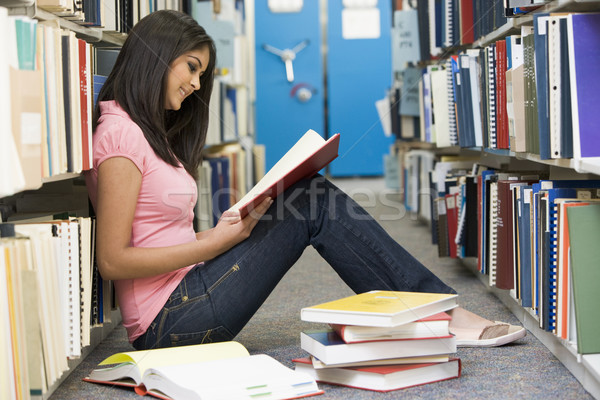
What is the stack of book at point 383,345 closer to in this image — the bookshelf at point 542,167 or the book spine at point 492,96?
the bookshelf at point 542,167

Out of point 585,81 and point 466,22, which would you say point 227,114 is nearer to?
point 466,22

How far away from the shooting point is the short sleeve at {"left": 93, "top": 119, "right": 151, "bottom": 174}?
1.44 metres

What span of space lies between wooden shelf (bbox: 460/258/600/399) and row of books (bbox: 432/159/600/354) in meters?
0.03

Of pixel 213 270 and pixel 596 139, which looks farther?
pixel 213 270

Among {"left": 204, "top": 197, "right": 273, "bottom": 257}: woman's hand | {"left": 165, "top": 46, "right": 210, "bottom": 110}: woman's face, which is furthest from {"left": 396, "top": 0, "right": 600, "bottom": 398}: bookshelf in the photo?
{"left": 165, "top": 46, "right": 210, "bottom": 110}: woman's face

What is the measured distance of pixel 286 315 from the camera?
208cm

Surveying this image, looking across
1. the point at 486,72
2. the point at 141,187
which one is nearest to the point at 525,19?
the point at 486,72

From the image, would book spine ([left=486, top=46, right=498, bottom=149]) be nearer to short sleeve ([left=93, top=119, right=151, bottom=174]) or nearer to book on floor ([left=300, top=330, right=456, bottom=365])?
book on floor ([left=300, top=330, right=456, bottom=365])

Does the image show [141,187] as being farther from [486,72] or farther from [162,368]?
[486,72]

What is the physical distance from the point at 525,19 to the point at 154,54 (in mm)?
856

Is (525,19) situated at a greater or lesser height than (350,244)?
greater

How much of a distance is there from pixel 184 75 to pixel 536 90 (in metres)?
0.75

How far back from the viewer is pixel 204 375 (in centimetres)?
132

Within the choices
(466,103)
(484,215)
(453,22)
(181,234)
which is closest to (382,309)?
(181,234)
